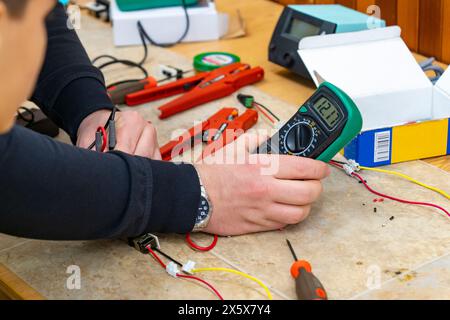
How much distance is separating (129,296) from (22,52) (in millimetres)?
381

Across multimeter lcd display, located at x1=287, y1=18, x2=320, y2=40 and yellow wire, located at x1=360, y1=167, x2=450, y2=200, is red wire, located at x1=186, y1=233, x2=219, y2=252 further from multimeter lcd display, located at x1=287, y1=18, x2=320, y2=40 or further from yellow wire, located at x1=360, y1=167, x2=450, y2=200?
multimeter lcd display, located at x1=287, y1=18, x2=320, y2=40

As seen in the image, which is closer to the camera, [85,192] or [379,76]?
[85,192]

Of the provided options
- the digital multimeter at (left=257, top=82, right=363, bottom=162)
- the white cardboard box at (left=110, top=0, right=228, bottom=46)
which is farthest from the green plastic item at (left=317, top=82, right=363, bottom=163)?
the white cardboard box at (left=110, top=0, right=228, bottom=46)

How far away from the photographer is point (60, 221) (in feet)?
2.56

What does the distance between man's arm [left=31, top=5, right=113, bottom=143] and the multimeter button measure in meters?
0.29

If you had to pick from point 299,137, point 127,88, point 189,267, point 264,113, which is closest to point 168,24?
point 127,88

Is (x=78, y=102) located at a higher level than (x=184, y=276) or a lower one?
higher

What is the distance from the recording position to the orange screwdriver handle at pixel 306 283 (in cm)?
76

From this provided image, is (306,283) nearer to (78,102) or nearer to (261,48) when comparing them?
(78,102)

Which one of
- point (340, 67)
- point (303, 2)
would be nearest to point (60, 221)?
point (340, 67)

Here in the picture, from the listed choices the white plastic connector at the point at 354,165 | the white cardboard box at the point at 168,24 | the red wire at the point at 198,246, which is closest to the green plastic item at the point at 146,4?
the white cardboard box at the point at 168,24

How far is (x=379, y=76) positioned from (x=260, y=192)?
32cm

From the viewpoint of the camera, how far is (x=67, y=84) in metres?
1.10

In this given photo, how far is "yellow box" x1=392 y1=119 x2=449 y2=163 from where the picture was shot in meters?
1.03
